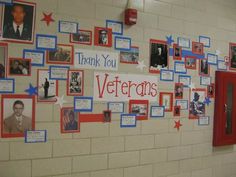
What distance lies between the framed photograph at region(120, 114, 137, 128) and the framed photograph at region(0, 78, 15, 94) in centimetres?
88

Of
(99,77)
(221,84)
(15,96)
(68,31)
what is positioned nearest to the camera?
(15,96)

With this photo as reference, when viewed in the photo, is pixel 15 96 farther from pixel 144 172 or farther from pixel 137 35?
pixel 144 172

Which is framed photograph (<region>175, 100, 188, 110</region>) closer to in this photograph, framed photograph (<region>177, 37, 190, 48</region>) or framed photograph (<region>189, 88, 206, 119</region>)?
framed photograph (<region>189, 88, 206, 119</region>)

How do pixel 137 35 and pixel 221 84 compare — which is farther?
pixel 221 84

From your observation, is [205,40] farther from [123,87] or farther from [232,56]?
[123,87]

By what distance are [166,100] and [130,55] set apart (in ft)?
1.83

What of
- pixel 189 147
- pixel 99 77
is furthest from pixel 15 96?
pixel 189 147

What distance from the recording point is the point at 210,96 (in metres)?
2.80

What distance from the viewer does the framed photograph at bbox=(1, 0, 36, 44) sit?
176cm

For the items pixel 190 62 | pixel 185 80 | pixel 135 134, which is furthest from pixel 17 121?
pixel 190 62

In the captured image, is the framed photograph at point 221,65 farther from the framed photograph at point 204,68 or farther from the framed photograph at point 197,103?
the framed photograph at point 197,103

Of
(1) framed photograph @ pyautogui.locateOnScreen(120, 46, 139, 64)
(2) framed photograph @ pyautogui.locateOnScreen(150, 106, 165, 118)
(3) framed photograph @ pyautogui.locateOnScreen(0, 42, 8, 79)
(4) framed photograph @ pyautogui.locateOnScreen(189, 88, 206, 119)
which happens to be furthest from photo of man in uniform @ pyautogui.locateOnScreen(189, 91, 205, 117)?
(3) framed photograph @ pyautogui.locateOnScreen(0, 42, 8, 79)

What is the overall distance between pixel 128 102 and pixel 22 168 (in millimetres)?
949

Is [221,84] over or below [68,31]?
below
